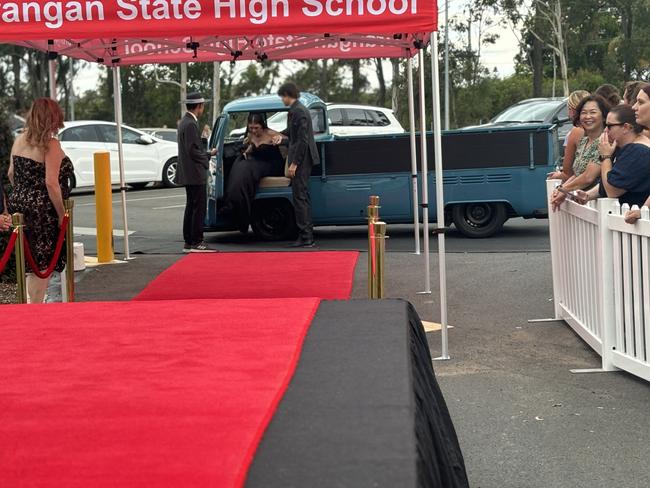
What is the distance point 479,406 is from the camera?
6801 mm

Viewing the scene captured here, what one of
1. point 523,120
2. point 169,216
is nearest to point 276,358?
point 169,216

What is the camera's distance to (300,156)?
14.7 meters

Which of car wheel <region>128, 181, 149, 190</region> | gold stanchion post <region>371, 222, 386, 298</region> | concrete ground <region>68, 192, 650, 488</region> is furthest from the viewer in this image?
car wheel <region>128, 181, 149, 190</region>

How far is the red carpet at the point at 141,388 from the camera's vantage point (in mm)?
2961

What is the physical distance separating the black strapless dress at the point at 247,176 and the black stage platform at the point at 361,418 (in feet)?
34.3

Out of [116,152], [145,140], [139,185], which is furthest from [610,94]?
[139,185]

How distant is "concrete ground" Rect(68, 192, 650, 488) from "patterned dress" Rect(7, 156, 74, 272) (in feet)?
7.12

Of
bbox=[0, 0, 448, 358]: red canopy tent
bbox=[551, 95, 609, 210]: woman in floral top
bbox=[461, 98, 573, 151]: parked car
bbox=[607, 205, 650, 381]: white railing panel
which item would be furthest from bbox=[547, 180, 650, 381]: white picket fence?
bbox=[461, 98, 573, 151]: parked car

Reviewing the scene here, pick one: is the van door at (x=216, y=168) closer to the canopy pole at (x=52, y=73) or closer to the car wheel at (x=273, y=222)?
the car wheel at (x=273, y=222)

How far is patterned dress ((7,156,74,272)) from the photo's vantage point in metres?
8.99

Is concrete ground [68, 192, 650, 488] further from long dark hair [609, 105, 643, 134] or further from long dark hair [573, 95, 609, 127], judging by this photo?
long dark hair [573, 95, 609, 127]

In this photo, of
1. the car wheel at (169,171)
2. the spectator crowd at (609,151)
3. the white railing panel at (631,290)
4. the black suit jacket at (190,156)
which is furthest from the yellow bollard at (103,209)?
the car wheel at (169,171)

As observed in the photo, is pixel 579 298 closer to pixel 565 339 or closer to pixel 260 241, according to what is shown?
pixel 565 339

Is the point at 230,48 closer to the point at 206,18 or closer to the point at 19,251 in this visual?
the point at 206,18
